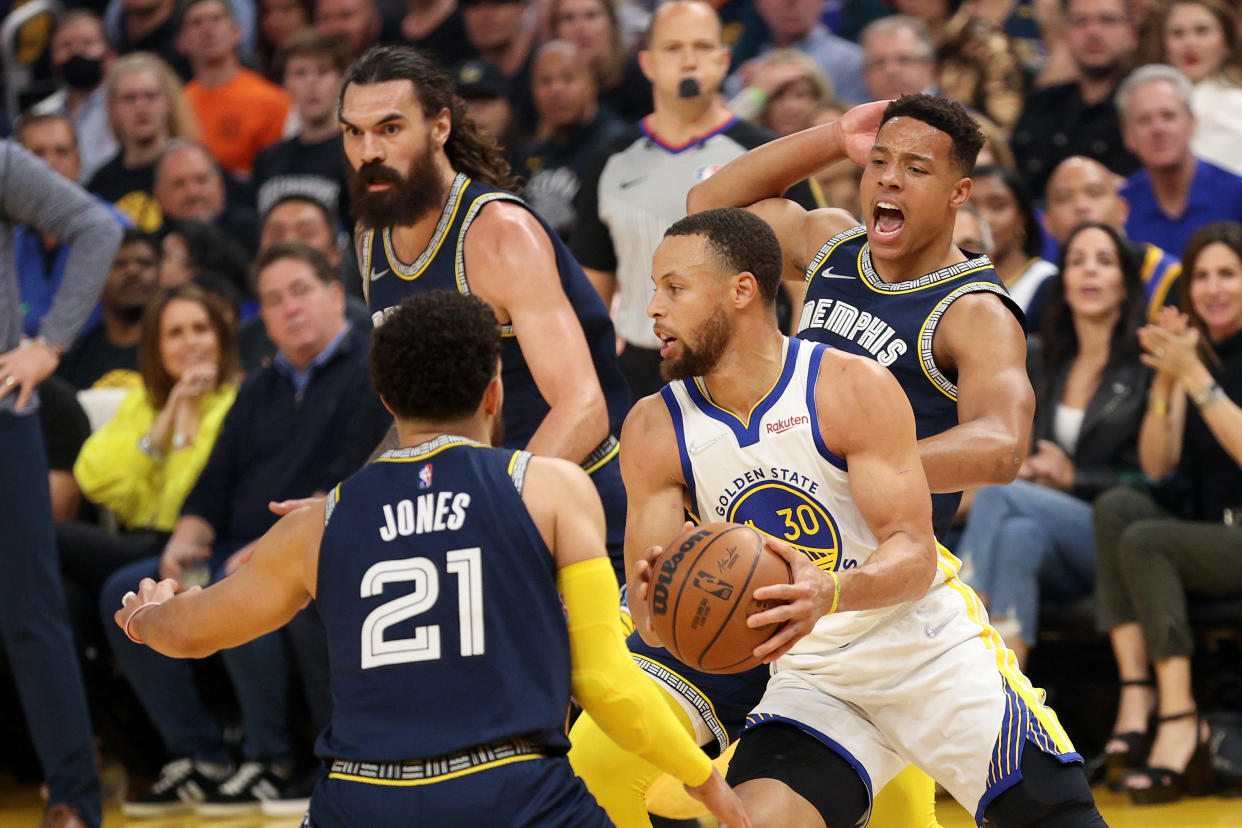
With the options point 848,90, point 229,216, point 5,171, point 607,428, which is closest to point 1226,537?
point 607,428

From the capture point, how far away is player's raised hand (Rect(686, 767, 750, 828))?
3238 mm

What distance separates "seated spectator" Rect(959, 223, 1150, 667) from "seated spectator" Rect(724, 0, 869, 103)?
105 inches

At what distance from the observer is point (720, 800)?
3.24m

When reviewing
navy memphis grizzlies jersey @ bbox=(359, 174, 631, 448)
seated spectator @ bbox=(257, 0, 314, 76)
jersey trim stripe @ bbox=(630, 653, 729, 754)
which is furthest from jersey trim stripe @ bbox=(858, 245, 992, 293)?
seated spectator @ bbox=(257, 0, 314, 76)

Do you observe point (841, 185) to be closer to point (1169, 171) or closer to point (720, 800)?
point (1169, 171)

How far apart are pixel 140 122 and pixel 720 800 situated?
724 centimetres

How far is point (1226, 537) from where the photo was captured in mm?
6172

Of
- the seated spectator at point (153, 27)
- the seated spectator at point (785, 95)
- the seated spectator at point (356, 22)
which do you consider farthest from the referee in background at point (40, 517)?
the seated spectator at point (153, 27)

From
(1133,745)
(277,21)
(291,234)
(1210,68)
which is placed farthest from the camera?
(277,21)

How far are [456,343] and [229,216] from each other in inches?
238

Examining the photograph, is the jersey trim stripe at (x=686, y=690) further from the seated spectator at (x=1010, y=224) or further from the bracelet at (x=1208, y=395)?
the seated spectator at (x=1010, y=224)

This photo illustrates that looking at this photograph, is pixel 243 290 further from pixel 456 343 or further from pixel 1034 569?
pixel 456 343

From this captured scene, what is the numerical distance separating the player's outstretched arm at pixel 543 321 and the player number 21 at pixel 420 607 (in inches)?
43.8

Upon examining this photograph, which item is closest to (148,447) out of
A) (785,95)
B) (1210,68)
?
(785,95)
